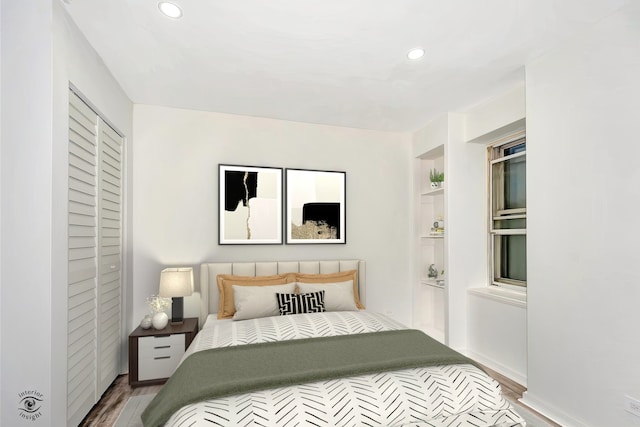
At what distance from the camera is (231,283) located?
326cm

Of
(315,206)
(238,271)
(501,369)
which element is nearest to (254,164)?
(315,206)

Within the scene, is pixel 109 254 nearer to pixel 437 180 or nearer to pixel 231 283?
pixel 231 283

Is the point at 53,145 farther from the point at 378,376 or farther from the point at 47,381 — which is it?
the point at 378,376

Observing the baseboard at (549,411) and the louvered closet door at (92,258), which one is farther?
the baseboard at (549,411)

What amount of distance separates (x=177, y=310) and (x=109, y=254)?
780 mm

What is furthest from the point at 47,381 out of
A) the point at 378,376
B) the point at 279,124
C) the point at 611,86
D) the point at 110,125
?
the point at 611,86

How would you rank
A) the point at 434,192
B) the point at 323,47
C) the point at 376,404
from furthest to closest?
1. the point at 434,192
2. the point at 323,47
3. the point at 376,404

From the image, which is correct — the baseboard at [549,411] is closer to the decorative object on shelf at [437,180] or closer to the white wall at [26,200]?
the decorative object on shelf at [437,180]

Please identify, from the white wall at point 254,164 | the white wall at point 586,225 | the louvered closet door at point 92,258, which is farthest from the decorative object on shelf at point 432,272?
the louvered closet door at point 92,258

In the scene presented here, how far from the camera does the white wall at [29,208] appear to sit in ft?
5.77

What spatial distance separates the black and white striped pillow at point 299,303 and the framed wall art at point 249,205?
2.69 ft

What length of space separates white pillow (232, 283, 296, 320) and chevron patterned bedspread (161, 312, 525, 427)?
4.24ft

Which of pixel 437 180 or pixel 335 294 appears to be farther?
pixel 437 180

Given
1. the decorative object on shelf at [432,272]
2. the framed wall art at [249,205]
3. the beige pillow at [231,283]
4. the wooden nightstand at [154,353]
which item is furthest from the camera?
the decorative object on shelf at [432,272]
